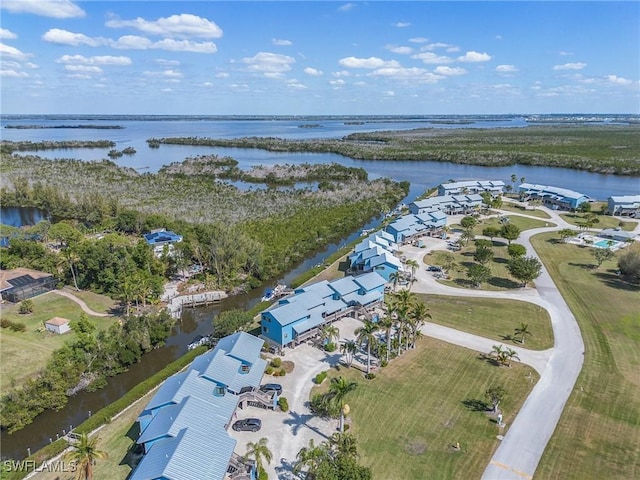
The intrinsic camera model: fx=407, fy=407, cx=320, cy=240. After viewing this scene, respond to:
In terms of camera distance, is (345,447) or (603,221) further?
(603,221)

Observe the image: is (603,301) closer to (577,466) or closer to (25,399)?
(577,466)

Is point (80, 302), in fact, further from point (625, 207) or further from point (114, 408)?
point (625, 207)

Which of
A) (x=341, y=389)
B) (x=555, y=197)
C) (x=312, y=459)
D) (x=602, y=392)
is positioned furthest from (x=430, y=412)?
(x=555, y=197)

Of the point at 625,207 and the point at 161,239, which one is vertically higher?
the point at 625,207

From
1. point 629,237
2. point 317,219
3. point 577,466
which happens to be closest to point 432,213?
point 317,219

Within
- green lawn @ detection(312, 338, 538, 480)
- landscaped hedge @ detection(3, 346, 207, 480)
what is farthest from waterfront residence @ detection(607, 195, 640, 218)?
landscaped hedge @ detection(3, 346, 207, 480)

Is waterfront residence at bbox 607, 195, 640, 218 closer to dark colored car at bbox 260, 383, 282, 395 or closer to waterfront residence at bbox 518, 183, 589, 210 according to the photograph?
waterfront residence at bbox 518, 183, 589, 210
